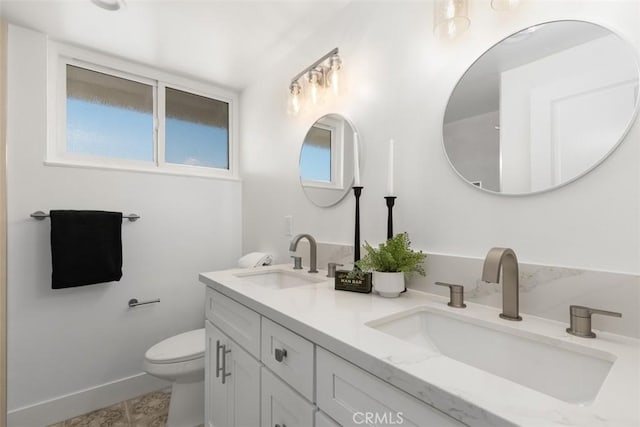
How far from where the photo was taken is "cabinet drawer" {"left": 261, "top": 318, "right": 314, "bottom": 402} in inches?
29.0

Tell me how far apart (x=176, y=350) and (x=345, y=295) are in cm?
110

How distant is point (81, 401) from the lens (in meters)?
1.71

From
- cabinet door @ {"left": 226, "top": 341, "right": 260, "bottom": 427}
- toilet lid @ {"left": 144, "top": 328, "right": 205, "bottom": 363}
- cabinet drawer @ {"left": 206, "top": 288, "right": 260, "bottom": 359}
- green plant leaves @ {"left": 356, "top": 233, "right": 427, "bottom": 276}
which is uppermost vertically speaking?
green plant leaves @ {"left": 356, "top": 233, "right": 427, "bottom": 276}

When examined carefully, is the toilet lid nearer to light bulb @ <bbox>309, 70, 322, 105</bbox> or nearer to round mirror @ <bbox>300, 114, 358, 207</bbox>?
round mirror @ <bbox>300, 114, 358, 207</bbox>

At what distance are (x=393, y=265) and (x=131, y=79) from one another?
2.12 metres

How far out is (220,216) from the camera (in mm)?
2256

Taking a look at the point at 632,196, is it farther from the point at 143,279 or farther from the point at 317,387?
the point at 143,279

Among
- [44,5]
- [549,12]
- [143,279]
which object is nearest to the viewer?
[549,12]

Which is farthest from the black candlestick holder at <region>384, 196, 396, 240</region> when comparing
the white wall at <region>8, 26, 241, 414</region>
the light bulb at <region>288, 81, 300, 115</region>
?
the white wall at <region>8, 26, 241, 414</region>

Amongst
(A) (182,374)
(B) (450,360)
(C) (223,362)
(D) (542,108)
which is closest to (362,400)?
(B) (450,360)

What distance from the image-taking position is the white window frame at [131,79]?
1.74 metres

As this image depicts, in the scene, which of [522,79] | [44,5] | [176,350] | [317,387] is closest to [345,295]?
[317,387]

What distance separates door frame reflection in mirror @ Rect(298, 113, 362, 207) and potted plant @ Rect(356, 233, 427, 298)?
1.49 ft

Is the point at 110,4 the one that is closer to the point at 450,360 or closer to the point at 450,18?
the point at 450,18
